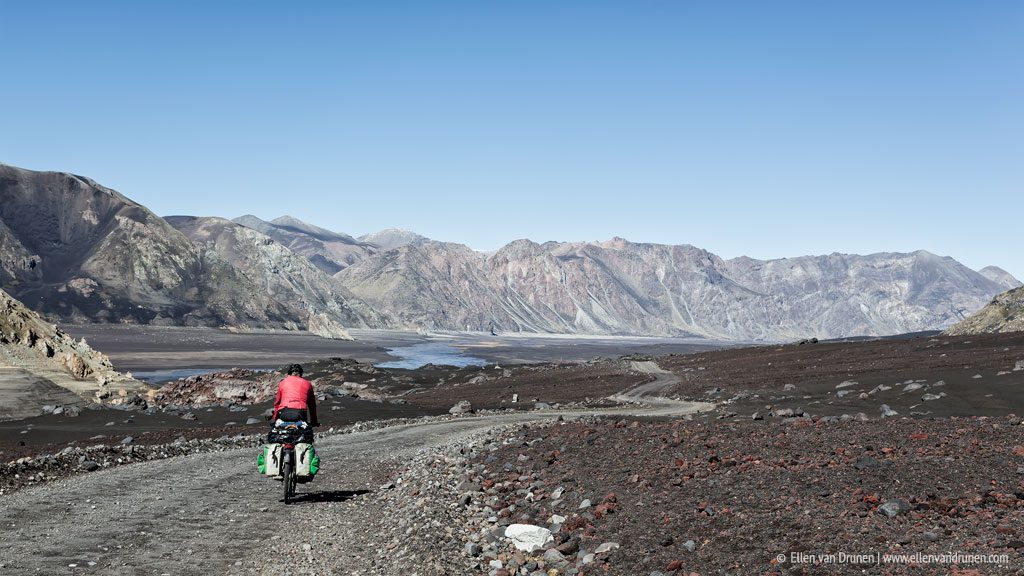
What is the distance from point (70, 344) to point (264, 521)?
164 feet

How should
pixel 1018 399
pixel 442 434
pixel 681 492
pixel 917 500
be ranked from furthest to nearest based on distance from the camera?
pixel 1018 399 → pixel 442 434 → pixel 681 492 → pixel 917 500

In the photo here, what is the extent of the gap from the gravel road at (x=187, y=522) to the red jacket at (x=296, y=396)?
5.77 ft

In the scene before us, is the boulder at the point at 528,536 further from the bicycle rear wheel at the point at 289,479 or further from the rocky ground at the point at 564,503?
the bicycle rear wheel at the point at 289,479

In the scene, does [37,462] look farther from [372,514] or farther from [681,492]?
[681,492]

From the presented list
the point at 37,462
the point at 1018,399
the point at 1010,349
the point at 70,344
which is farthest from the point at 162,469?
the point at 1010,349

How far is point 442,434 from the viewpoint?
2867cm

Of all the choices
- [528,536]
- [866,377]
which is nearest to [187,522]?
[528,536]

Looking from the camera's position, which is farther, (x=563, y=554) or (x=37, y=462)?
(x=37, y=462)

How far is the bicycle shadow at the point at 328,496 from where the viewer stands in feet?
51.2

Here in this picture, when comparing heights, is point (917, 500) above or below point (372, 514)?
above

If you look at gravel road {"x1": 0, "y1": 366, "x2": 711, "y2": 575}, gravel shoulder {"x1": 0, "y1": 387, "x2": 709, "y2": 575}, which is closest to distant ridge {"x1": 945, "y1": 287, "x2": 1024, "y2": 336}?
gravel road {"x1": 0, "y1": 366, "x2": 711, "y2": 575}

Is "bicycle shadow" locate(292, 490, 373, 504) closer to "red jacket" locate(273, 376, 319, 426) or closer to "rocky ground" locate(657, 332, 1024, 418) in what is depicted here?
"red jacket" locate(273, 376, 319, 426)

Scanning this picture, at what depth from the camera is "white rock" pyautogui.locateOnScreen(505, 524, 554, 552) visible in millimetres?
11797

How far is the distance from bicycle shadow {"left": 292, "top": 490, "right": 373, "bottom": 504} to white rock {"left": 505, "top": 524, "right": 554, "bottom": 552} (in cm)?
481
